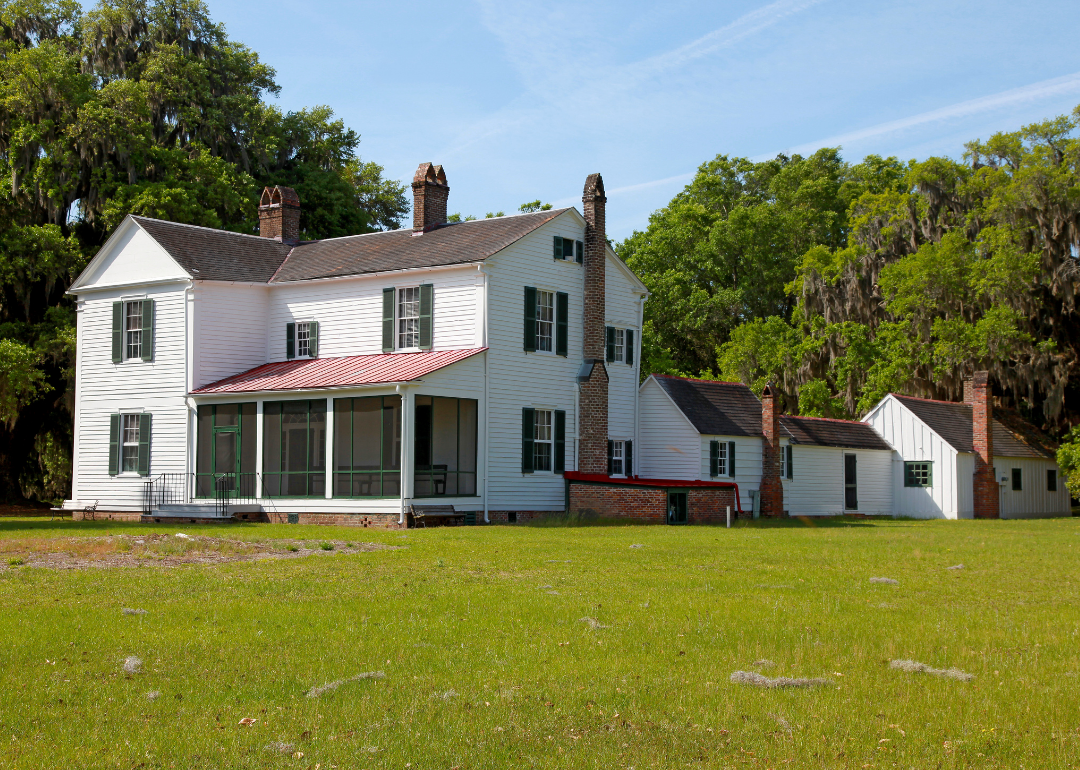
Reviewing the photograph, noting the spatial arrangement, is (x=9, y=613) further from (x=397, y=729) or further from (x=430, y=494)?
(x=430, y=494)

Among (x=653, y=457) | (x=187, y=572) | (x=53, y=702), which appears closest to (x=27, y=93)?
(x=653, y=457)

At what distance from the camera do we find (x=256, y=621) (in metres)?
9.55

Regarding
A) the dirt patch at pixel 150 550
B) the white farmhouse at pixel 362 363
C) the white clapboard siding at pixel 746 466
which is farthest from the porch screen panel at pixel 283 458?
the white clapboard siding at pixel 746 466

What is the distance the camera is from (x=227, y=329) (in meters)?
30.2

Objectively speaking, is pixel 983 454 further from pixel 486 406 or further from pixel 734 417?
pixel 486 406

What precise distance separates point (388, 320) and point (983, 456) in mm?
20376

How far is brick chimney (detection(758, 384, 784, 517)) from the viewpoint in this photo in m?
32.6

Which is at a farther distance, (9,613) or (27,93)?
(27,93)

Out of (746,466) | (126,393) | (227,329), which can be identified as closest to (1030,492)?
(746,466)

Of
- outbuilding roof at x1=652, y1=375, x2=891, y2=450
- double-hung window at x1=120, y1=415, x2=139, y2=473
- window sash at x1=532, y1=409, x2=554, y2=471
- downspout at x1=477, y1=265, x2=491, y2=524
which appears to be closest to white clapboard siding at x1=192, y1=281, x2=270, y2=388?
double-hung window at x1=120, y1=415, x2=139, y2=473

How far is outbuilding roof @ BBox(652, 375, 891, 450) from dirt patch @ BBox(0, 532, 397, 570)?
617 inches

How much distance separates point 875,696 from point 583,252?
79.2ft

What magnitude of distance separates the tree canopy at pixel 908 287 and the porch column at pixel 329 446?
22385 millimetres

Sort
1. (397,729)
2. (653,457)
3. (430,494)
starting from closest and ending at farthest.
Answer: (397,729) < (430,494) < (653,457)
